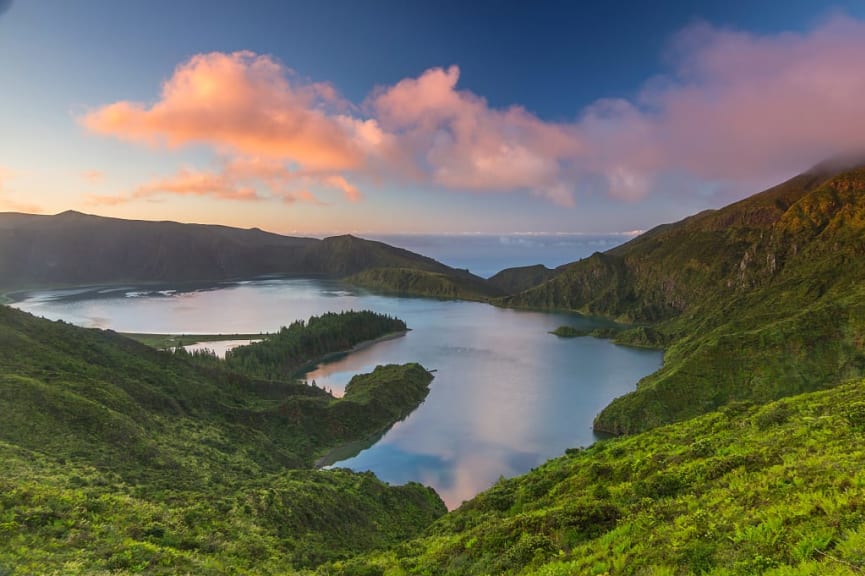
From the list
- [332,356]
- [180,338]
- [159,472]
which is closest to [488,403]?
[159,472]

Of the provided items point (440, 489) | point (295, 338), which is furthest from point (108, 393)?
point (295, 338)

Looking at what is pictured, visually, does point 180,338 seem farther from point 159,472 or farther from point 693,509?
point 693,509

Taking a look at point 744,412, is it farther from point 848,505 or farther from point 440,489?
point 440,489

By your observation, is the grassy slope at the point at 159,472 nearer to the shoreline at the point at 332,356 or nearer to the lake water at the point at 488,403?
the lake water at the point at 488,403

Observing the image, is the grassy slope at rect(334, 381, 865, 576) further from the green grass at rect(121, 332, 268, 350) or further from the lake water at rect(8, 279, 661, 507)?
the green grass at rect(121, 332, 268, 350)

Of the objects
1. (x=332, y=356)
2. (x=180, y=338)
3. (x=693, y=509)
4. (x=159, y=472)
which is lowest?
(x=332, y=356)

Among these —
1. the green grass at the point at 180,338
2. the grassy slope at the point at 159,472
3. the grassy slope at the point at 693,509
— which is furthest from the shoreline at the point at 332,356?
the grassy slope at the point at 693,509
